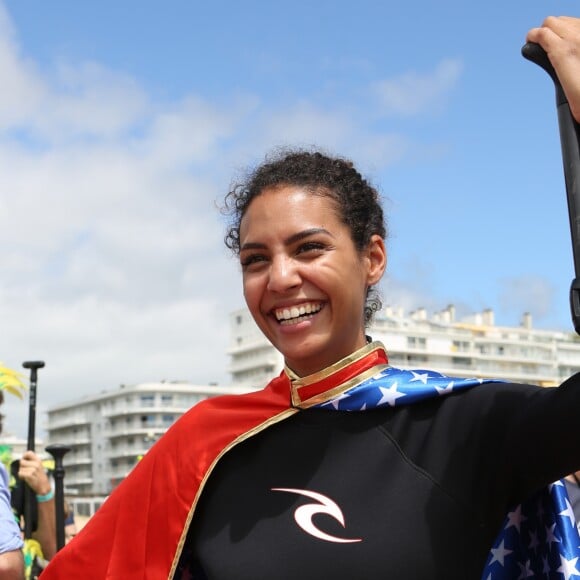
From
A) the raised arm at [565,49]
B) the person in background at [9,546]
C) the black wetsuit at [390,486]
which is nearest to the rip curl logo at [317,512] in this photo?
the black wetsuit at [390,486]

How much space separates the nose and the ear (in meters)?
0.23

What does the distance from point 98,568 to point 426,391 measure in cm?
101

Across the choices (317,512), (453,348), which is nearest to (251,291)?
(317,512)

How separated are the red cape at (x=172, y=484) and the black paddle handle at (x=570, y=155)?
89 centimetres

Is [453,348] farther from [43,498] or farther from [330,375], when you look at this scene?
[330,375]

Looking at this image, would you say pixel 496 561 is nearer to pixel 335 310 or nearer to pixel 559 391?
pixel 559 391

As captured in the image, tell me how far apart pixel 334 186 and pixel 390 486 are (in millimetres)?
792

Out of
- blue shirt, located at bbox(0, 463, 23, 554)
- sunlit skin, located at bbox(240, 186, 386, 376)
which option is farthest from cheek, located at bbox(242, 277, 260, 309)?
blue shirt, located at bbox(0, 463, 23, 554)

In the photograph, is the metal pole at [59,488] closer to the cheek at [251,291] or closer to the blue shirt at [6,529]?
the blue shirt at [6,529]

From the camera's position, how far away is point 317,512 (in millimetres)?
2328

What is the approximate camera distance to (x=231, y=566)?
2.36m

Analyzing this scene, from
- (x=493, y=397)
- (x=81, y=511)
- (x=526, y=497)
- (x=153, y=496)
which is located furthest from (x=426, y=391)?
(x=81, y=511)

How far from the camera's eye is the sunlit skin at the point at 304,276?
2480mm

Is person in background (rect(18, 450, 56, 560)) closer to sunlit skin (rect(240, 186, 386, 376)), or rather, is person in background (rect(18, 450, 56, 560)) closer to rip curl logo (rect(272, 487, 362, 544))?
sunlit skin (rect(240, 186, 386, 376))
